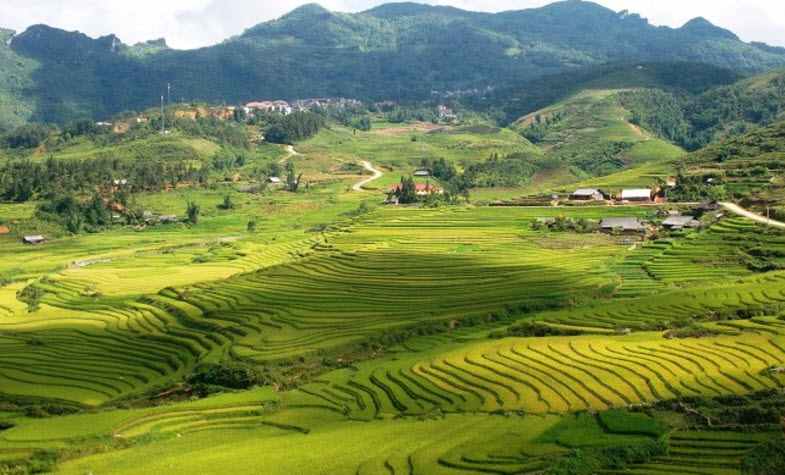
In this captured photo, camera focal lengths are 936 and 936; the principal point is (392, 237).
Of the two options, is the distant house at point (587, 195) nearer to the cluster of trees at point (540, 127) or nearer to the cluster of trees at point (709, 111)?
the cluster of trees at point (709, 111)

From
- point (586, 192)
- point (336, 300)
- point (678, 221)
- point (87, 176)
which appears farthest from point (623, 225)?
point (87, 176)

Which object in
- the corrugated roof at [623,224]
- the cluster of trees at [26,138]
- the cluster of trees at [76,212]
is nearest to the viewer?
the corrugated roof at [623,224]

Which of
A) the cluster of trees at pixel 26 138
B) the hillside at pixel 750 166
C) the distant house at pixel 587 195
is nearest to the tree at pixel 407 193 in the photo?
the distant house at pixel 587 195

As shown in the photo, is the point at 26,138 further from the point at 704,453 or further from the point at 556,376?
the point at 704,453

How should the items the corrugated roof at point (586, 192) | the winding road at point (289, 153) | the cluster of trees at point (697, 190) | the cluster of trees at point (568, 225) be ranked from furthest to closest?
the winding road at point (289, 153) < the corrugated roof at point (586, 192) < the cluster of trees at point (697, 190) < the cluster of trees at point (568, 225)

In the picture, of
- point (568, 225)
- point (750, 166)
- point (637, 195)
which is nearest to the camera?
point (568, 225)

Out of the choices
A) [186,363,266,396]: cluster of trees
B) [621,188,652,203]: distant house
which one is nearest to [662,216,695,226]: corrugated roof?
[621,188,652,203]: distant house
